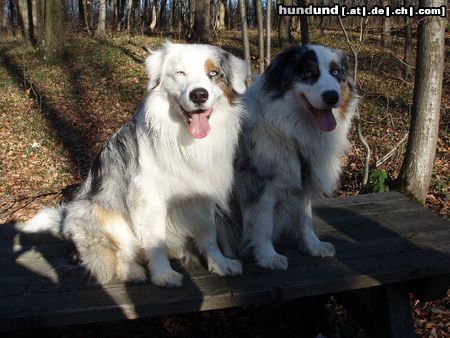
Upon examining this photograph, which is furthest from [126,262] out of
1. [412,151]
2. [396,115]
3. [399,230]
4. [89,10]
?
[89,10]

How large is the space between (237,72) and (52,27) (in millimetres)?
11975

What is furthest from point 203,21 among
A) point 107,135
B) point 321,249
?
point 321,249

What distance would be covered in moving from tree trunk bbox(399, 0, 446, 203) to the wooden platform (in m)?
1.47

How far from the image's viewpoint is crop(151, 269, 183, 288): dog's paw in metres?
2.46

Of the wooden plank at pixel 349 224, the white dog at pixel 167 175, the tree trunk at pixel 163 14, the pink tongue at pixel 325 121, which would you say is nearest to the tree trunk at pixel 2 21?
the tree trunk at pixel 163 14

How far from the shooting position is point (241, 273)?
266cm

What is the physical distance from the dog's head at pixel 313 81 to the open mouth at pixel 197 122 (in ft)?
2.08

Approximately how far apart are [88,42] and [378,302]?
48.8ft

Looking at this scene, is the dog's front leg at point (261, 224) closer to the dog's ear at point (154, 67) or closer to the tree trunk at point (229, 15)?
the dog's ear at point (154, 67)

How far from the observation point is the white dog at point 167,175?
2.51 metres

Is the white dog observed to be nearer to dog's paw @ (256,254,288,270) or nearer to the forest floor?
dog's paw @ (256,254,288,270)

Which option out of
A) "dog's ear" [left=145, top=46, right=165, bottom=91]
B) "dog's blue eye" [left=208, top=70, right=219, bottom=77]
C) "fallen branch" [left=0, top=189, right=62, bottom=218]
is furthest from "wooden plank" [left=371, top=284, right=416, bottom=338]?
"fallen branch" [left=0, top=189, right=62, bottom=218]

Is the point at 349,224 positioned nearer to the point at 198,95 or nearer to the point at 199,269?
the point at 199,269

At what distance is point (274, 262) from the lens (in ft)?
8.89
